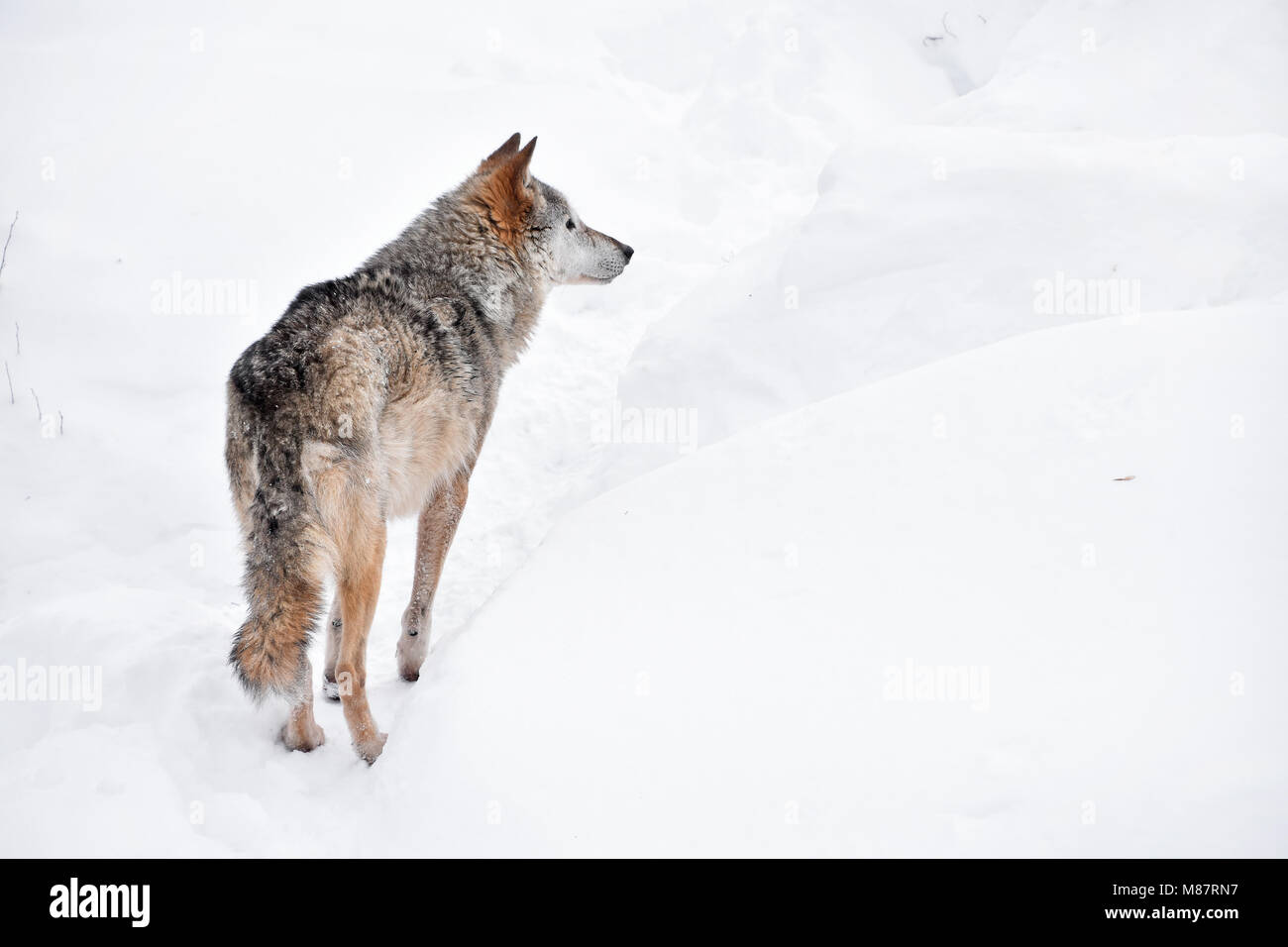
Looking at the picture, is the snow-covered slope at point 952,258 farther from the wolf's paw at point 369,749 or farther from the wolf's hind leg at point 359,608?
the wolf's paw at point 369,749

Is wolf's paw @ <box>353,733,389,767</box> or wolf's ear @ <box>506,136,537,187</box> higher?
wolf's ear @ <box>506,136,537,187</box>

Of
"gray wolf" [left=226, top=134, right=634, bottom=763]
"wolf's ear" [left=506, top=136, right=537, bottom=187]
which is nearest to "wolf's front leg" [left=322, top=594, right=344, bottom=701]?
"gray wolf" [left=226, top=134, right=634, bottom=763]

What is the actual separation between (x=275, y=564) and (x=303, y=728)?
2.40 ft

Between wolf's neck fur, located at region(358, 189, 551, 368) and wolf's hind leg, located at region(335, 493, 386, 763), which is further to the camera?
wolf's neck fur, located at region(358, 189, 551, 368)

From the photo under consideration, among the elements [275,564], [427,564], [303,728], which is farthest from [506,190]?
[303,728]

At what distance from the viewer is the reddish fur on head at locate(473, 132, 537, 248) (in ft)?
15.0

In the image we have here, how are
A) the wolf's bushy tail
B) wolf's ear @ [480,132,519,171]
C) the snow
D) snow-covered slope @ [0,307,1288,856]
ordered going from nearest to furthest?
snow-covered slope @ [0,307,1288,856], the snow, the wolf's bushy tail, wolf's ear @ [480,132,519,171]

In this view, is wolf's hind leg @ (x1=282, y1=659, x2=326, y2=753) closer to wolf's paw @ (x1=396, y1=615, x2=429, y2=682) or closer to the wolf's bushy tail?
the wolf's bushy tail

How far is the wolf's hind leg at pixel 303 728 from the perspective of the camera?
317 centimetres

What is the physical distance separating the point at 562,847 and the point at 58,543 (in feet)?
11.5

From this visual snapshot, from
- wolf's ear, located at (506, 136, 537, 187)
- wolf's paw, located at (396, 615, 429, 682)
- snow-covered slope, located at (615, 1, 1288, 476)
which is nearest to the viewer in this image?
wolf's paw, located at (396, 615, 429, 682)

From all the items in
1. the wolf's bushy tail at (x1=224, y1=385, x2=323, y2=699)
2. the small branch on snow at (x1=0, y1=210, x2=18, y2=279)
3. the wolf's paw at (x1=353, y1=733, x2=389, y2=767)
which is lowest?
the wolf's paw at (x1=353, y1=733, x2=389, y2=767)

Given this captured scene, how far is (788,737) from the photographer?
2350mm

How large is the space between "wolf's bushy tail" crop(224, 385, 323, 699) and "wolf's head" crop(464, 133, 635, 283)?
1.95 metres
